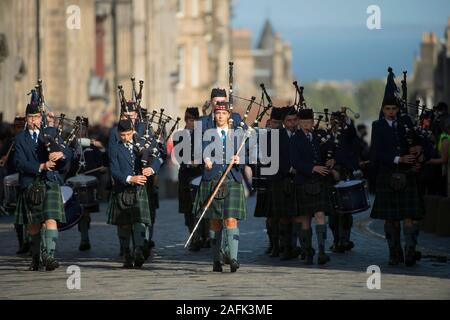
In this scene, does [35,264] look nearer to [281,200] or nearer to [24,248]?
[24,248]

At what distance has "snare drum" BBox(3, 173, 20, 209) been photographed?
2072 cm

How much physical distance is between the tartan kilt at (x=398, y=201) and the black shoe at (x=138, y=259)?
260 cm

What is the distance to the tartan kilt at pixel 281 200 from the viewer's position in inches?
772

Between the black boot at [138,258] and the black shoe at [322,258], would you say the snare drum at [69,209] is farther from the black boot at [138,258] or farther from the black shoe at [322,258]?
the black shoe at [322,258]

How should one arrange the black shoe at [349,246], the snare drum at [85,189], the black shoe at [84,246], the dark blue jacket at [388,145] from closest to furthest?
the dark blue jacket at [388,145] < the black shoe at [349,246] < the snare drum at [85,189] < the black shoe at [84,246]

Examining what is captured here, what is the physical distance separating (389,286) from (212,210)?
2.65m

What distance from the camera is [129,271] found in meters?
18.1

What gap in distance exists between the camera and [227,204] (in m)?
17.9

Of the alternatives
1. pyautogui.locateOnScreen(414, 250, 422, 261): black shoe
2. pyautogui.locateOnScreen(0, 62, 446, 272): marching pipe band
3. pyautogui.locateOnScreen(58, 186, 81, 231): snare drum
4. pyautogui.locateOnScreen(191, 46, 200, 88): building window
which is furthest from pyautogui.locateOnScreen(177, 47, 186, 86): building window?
pyautogui.locateOnScreen(414, 250, 422, 261): black shoe

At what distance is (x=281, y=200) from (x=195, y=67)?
72.5 m

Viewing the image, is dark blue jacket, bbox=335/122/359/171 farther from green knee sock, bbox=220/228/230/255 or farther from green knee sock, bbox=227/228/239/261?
green knee sock, bbox=227/228/239/261

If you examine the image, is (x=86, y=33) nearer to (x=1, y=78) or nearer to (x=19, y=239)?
(x=1, y=78)

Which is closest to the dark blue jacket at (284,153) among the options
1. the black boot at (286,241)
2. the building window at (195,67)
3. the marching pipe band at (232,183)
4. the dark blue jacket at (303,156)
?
the marching pipe band at (232,183)

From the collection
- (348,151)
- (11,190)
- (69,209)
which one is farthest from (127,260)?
(348,151)
